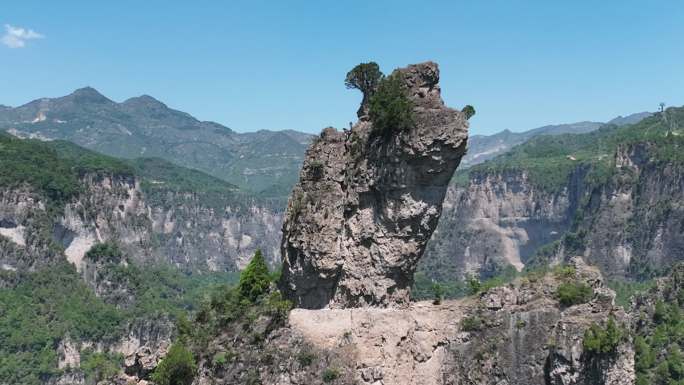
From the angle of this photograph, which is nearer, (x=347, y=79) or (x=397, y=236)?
(x=397, y=236)

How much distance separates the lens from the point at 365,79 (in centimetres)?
5950

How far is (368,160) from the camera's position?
56.8 m

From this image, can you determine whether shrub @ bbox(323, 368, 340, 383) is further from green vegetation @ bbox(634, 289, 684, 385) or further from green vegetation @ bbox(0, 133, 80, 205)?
green vegetation @ bbox(0, 133, 80, 205)

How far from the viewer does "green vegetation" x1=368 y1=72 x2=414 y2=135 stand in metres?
54.7

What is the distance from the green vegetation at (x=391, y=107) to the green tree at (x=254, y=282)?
14796 mm

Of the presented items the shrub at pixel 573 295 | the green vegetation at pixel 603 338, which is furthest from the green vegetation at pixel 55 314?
the green vegetation at pixel 603 338

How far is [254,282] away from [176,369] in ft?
31.5

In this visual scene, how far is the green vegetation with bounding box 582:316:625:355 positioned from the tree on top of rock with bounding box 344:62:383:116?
920 inches

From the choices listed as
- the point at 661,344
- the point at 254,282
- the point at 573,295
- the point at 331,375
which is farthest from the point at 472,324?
the point at 661,344

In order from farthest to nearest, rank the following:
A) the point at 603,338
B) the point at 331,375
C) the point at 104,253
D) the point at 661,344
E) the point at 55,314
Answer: the point at 104,253, the point at 55,314, the point at 661,344, the point at 331,375, the point at 603,338

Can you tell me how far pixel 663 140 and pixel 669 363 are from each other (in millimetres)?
110314

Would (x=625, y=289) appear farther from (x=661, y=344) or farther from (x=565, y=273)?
(x=565, y=273)

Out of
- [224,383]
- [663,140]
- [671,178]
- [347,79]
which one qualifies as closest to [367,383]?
[224,383]

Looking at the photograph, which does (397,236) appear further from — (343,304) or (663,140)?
(663,140)
